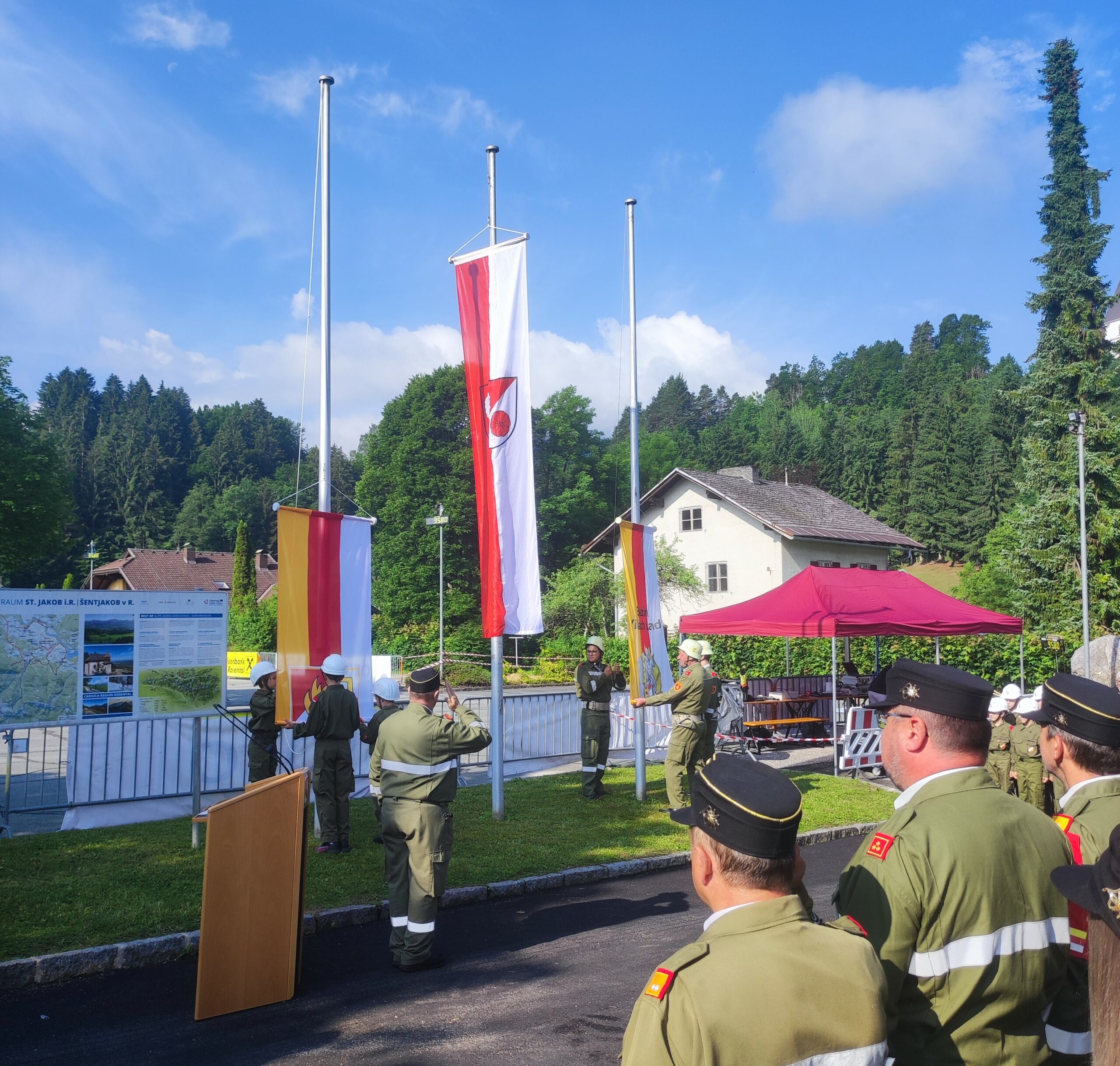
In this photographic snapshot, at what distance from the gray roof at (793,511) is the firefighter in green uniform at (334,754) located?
3385cm

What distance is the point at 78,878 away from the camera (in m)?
8.30

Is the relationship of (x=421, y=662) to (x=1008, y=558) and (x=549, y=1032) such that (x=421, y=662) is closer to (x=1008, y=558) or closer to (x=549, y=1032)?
(x=1008, y=558)

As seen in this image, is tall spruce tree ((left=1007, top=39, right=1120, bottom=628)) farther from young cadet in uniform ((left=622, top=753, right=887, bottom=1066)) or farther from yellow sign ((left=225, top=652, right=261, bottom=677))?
young cadet in uniform ((left=622, top=753, right=887, bottom=1066))

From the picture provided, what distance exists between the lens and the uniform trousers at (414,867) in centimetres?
654

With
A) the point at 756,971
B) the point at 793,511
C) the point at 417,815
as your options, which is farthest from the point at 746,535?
the point at 756,971

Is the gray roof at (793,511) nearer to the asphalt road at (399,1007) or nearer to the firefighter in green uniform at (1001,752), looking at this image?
the firefighter in green uniform at (1001,752)

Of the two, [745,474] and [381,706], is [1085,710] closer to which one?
[381,706]

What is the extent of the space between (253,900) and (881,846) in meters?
4.80

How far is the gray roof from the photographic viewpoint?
139 feet

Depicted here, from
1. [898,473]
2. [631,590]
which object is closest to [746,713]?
[631,590]

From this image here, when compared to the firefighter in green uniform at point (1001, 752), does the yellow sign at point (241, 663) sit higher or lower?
lower

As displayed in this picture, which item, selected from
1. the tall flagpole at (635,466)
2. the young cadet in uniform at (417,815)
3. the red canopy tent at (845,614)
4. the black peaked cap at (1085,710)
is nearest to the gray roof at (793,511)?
the red canopy tent at (845,614)

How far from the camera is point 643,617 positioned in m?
12.9

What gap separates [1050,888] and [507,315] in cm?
919
